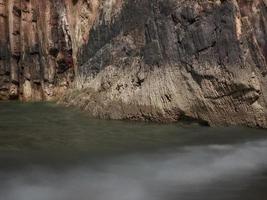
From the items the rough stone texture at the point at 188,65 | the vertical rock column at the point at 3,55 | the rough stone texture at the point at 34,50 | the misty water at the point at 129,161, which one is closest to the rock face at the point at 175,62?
the rough stone texture at the point at 188,65

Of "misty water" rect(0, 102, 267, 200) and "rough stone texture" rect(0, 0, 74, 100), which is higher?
"rough stone texture" rect(0, 0, 74, 100)

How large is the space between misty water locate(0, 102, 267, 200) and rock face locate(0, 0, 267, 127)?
0.99 m

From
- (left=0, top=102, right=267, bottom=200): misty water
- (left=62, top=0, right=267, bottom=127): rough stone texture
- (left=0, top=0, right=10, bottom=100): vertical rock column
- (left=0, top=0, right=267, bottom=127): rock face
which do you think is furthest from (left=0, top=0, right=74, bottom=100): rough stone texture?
(left=0, top=102, right=267, bottom=200): misty water

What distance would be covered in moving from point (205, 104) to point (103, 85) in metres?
5.74

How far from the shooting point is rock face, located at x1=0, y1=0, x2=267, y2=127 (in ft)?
57.2

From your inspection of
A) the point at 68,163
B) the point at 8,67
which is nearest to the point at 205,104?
the point at 68,163

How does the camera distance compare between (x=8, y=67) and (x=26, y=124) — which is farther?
(x=8, y=67)

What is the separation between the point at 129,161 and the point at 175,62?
24.5 feet

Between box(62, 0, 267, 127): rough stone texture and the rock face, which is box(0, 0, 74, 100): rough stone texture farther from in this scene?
box(62, 0, 267, 127): rough stone texture

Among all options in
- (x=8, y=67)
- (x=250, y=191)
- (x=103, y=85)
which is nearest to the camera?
(x=250, y=191)

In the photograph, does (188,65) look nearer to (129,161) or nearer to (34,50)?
(129,161)

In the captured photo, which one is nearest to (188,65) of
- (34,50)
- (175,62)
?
(175,62)

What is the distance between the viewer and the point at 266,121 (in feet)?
55.6

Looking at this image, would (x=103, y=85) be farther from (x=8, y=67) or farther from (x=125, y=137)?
(x=8, y=67)
